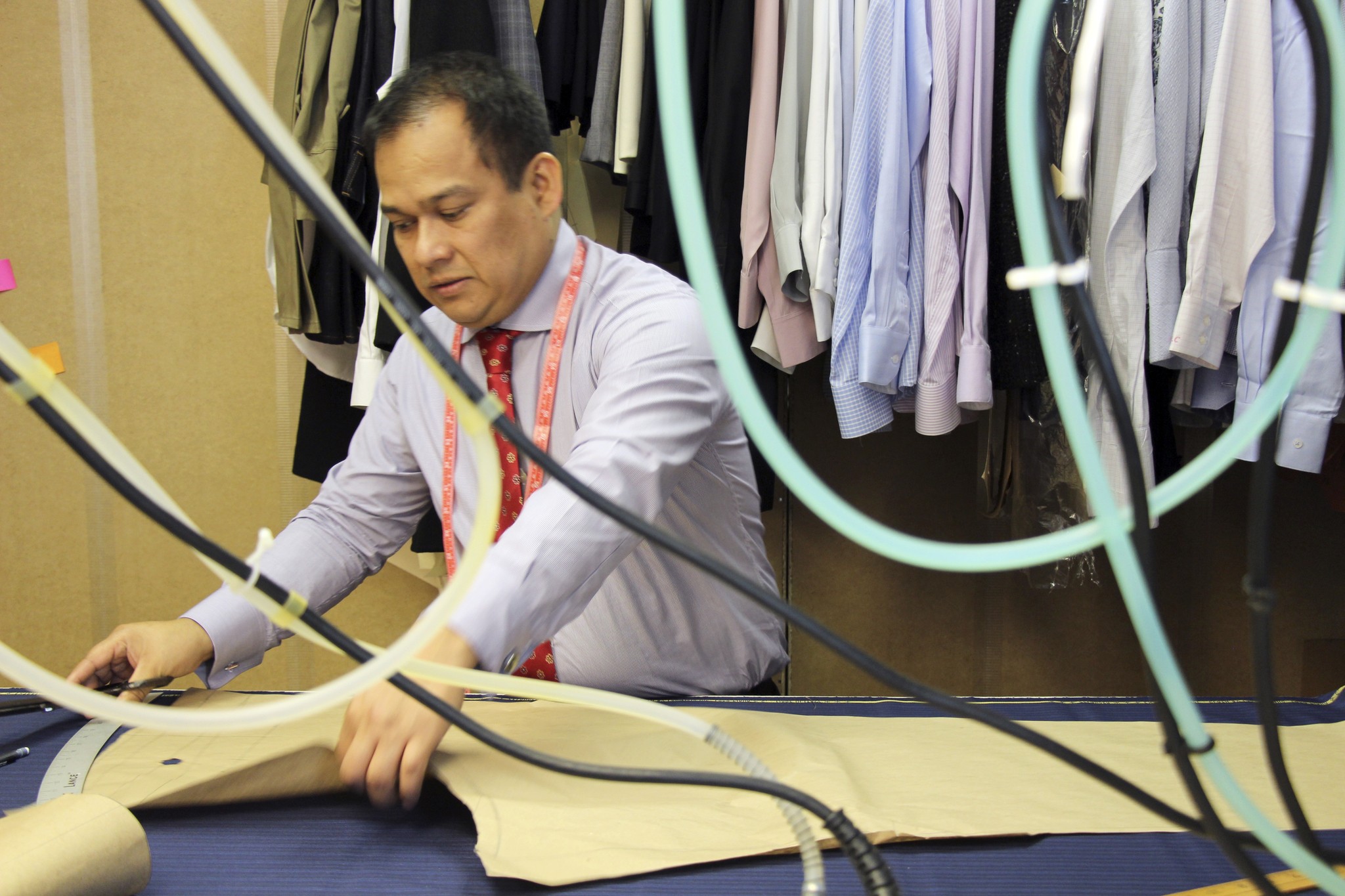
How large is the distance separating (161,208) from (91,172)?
0.15 metres

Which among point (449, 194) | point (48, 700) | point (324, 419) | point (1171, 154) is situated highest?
point (1171, 154)

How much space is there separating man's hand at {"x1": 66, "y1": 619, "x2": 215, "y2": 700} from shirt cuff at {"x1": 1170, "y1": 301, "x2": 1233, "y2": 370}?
3.97 feet

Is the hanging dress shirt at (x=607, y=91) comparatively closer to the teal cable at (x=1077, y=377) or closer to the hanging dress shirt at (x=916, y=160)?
the hanging dress shirt at (x=916, y=160)

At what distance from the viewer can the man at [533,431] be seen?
857 millimetres

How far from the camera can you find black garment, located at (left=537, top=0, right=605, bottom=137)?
1.60 m

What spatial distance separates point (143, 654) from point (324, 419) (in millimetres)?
916

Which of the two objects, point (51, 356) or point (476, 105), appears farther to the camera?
point (476, 105)

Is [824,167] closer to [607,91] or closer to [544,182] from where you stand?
[607,91]

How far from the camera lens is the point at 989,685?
205 centimetres

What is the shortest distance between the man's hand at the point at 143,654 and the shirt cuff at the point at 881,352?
36.4 inches

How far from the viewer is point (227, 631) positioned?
0.92 m

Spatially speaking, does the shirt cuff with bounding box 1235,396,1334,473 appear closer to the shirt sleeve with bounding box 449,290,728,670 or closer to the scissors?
the shirt sleeve with bounding box 449,290,728,670

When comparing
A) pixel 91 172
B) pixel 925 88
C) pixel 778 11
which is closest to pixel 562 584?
pixel 925 88

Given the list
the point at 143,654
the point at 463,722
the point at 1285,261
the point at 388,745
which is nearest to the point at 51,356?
the point at 463,722
